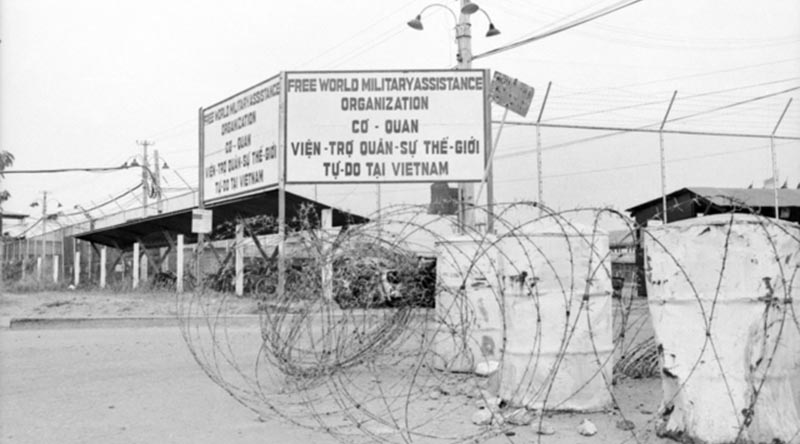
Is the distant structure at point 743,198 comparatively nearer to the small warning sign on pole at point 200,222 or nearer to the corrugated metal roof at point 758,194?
the corrugated metal roof at point 758,194

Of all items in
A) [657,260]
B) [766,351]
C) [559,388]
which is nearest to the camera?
[766,351]

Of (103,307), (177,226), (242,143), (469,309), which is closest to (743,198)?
(242,143)

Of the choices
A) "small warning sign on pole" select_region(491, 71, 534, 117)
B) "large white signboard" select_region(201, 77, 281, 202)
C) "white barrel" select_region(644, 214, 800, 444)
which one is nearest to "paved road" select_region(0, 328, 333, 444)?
"white barrel" select_region(644, 214, 800, 444)

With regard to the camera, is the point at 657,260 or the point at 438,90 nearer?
the point at 657,260

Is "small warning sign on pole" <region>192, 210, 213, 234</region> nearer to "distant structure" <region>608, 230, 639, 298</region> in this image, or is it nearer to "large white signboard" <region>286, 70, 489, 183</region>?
"large white signboard" <region>286, 70, 489, 183</region>

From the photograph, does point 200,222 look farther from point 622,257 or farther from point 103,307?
point 622,257

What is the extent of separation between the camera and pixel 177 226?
24859 mm

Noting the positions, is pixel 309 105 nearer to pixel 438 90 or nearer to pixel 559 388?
pixel 438 90

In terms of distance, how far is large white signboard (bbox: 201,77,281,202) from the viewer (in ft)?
52.7

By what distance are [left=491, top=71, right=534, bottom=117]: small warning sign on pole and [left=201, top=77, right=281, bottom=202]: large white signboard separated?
5.68 metres

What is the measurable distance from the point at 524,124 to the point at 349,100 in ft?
11.4

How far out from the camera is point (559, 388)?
240 inches

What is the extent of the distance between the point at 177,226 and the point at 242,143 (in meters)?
8.58

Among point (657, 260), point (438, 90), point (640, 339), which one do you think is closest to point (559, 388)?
point (657, 260)
